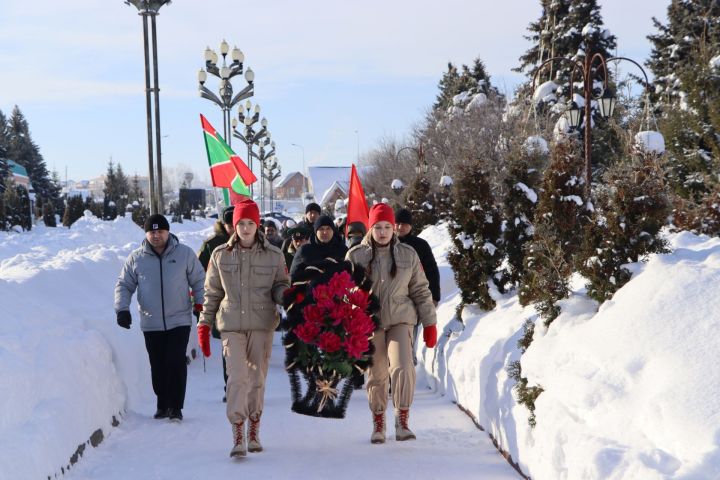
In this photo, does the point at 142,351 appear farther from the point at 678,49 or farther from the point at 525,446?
the point at 678,49

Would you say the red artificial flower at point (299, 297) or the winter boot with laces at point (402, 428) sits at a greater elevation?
the red artificial flower at point (299, 297)

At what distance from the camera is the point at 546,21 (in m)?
41.2

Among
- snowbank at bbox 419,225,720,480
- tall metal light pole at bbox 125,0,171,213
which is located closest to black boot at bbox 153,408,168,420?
snowbank at bbox 419,225,720,480

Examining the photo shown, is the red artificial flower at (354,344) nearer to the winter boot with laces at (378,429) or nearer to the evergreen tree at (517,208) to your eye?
the winter boot with laces at (378,429)

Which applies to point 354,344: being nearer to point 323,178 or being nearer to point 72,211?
point 72,211

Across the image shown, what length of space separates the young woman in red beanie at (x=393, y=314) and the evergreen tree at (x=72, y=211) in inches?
1757

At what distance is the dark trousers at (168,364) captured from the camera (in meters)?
7.18

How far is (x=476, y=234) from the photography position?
9.25 m

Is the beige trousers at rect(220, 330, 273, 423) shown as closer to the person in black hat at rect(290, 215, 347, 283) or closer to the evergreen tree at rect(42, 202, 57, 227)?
the person in black hat at rect(290, 215, 347, 283)

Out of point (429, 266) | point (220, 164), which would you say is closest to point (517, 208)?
point (429, 266)

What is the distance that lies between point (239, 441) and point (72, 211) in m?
46.5

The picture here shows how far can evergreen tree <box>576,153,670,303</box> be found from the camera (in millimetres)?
5934

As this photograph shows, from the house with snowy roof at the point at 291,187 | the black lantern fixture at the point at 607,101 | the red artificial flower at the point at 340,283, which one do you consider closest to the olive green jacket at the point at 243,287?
the red artificial flower at the point at 340,283

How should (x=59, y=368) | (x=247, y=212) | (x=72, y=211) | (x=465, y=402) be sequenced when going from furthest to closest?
(x=72, y=211) → (x=465, y=402) → (x=247, y=212) → (x=59, y=368)
